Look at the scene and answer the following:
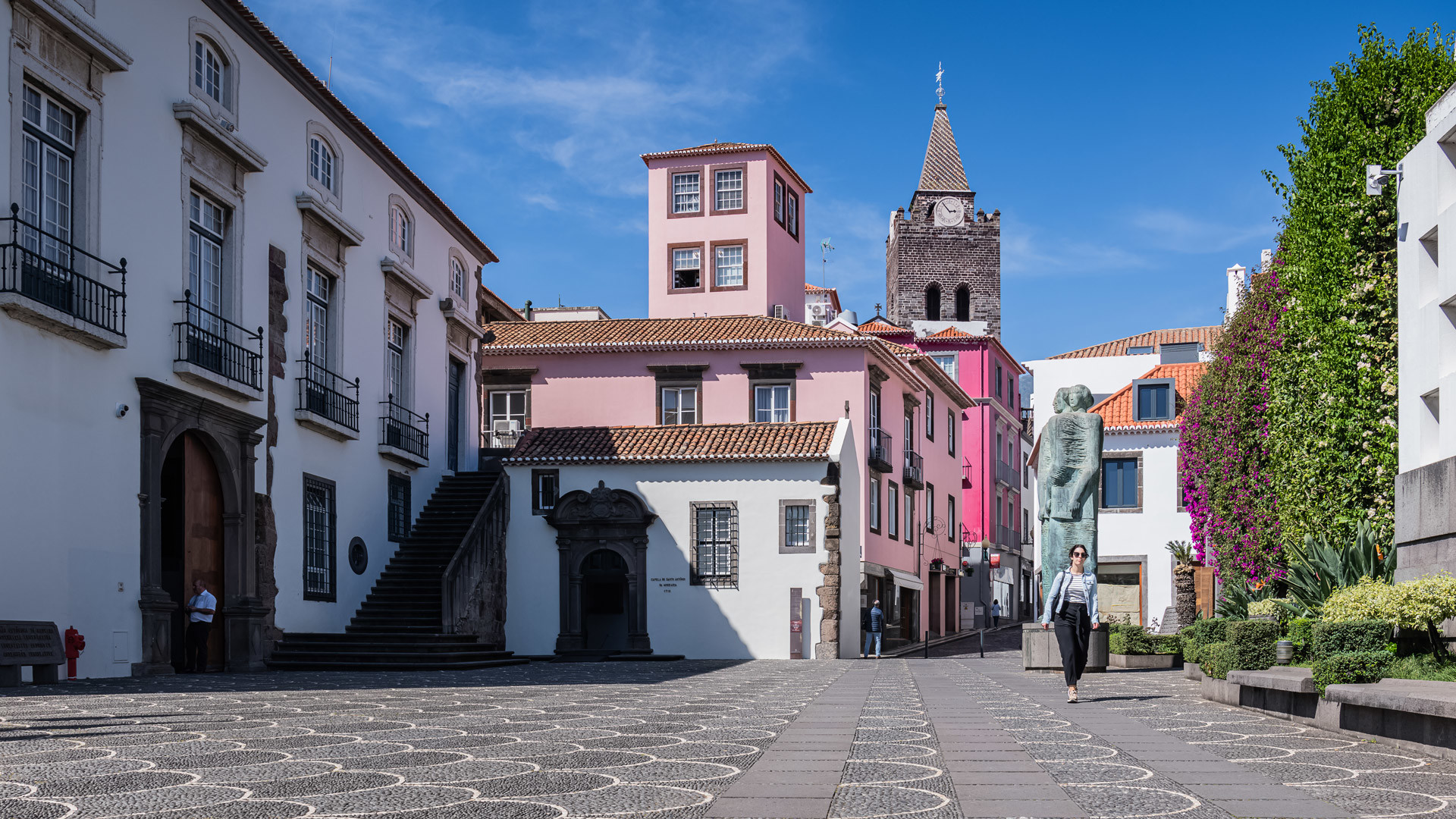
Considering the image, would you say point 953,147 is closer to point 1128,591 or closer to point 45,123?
point 1128,591

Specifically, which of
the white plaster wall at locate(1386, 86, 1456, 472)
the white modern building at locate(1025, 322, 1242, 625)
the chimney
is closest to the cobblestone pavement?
the white plaster wall at locate(1386, 86, 1456, 472)

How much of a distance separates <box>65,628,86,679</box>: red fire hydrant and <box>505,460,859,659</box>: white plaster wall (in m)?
15.6

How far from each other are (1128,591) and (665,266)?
1913 cm

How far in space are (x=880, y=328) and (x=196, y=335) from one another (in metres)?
41.9

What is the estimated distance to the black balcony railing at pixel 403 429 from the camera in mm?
28688

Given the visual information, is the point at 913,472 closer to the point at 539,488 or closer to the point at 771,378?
the point at 771,378

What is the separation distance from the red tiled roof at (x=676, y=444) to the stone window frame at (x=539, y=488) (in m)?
0.29

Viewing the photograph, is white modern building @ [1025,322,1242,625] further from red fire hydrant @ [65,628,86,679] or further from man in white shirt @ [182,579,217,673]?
red fire hydrant @ [65,628,86,679]

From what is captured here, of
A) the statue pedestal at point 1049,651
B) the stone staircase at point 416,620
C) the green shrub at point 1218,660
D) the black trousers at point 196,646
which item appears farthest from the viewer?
the stone staircase at point 416,620

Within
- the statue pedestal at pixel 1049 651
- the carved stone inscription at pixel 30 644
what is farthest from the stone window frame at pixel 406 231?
the statue pedestal at pixel 1049 651

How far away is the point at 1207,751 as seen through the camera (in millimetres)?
8750

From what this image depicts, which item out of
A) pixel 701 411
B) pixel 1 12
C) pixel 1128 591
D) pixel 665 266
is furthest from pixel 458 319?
pixel 1128 591

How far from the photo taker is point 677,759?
810 centimetres

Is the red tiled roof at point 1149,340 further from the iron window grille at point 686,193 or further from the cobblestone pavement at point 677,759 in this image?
the cobblestone pavement at point 677,759
